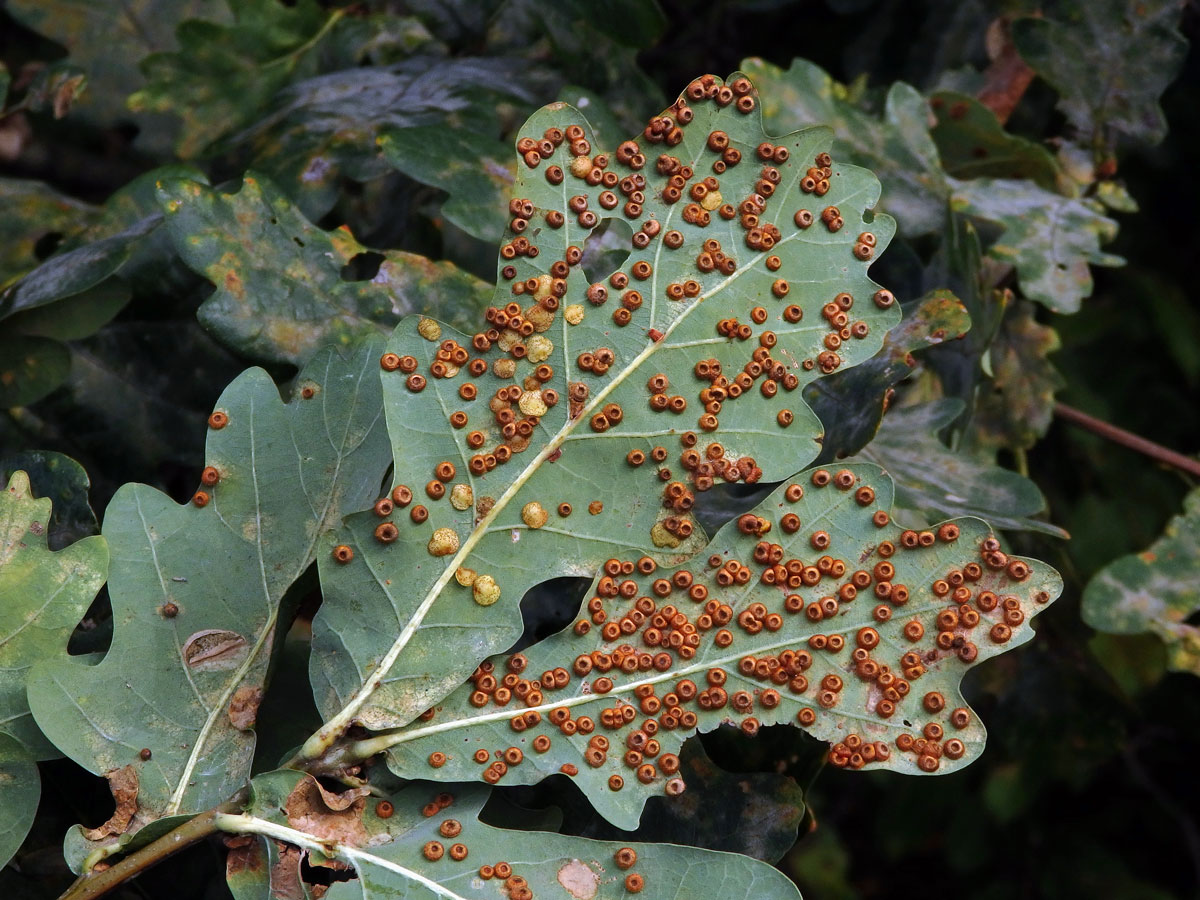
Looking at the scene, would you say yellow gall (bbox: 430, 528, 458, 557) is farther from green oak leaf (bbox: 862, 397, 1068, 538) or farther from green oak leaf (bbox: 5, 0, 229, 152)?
green oak leaf (bbox: 5, 0, 229, 152)

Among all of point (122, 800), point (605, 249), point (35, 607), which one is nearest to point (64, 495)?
point (35, 607)

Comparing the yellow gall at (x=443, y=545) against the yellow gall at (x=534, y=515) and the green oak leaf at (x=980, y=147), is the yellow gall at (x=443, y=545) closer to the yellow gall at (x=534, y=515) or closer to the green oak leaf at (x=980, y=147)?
the yellow gall at (x=534, y=515)

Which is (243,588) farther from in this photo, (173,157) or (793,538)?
(173,157)

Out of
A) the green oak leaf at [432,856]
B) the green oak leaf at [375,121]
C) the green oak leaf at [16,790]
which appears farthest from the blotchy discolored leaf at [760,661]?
the green oak leaf at [375,121]

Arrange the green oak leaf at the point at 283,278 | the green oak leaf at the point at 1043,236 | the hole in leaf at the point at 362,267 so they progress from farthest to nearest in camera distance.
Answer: the green oak leaf at the point at 1043,236 < the hole in leaf at the point at 362,267 < the green oak leaf at the point at 283,278

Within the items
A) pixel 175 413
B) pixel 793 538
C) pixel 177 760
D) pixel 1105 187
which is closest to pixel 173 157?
pixel 175 413

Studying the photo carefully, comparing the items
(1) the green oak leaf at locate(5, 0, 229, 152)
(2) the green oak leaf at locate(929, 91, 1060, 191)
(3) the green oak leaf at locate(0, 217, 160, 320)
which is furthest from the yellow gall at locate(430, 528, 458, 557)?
(1) the green oak leaf at locate(5, 0, 229, 152)
